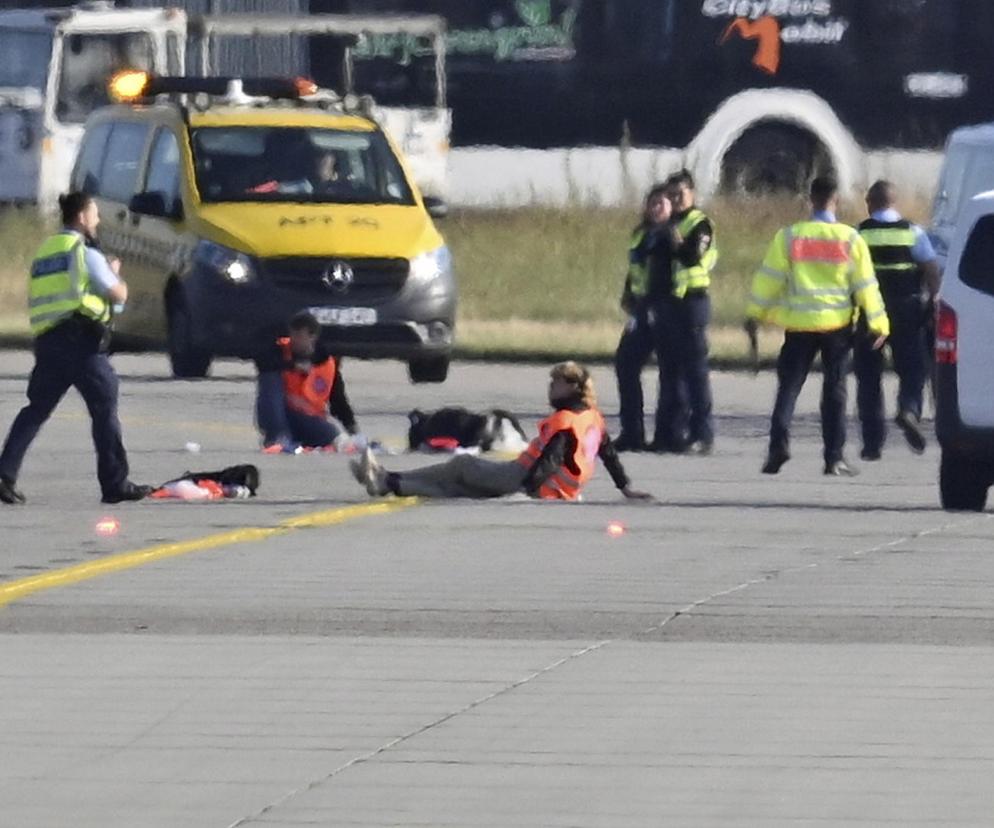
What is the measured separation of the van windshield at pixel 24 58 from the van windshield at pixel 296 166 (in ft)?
33.7

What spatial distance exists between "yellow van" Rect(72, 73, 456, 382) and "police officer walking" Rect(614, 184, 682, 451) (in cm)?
454

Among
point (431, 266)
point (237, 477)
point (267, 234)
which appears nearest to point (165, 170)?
point (267, 234)

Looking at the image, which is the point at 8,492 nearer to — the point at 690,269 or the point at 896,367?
the point at 690,269

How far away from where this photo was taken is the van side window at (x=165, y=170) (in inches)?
1008

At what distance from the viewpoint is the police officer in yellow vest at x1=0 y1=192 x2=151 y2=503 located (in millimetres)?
16406

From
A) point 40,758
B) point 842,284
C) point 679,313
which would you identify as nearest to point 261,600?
point 40,758

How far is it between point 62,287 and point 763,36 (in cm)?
1957

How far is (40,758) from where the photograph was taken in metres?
8.96

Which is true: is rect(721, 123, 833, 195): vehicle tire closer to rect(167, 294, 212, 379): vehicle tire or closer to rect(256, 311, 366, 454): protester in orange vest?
rect(167, 294, 212, 379): vehicle tire

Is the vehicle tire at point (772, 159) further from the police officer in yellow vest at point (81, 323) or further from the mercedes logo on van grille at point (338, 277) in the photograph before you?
the police officer in yellow vest at point (81, 323)

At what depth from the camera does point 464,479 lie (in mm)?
16984

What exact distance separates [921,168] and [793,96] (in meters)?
1.48

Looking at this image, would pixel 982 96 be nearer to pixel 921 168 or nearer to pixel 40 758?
pixel 921 168

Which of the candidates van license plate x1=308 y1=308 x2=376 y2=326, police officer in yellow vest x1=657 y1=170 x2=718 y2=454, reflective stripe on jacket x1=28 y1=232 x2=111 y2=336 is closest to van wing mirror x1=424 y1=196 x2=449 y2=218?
van license plate x1=308 y1=308 x2=376 y2=326
